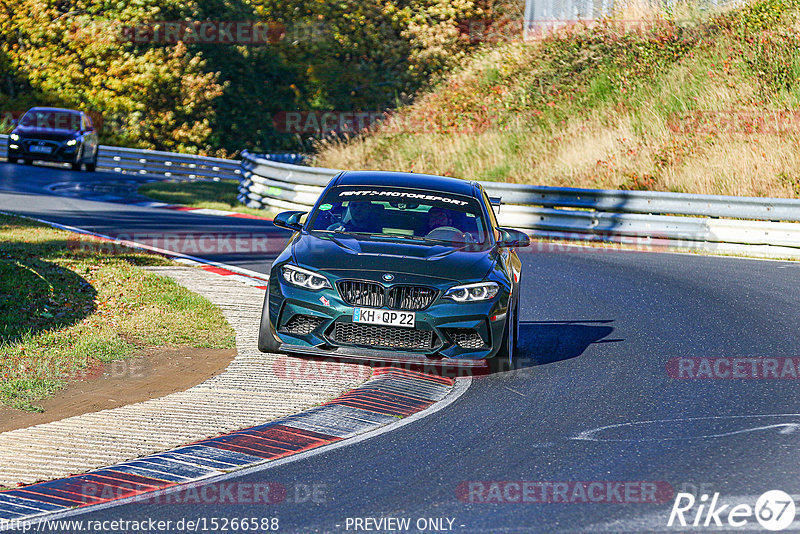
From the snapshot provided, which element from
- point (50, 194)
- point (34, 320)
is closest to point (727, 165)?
point (50, 194)

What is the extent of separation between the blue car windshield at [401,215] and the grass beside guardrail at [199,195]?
43.7 ft

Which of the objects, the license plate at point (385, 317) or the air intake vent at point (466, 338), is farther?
the air intake vent at point (466, 338)

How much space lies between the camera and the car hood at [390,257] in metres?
8.91

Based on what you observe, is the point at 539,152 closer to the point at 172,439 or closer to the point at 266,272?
the point at 266,272

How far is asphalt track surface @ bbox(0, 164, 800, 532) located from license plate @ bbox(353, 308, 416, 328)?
0.75 m

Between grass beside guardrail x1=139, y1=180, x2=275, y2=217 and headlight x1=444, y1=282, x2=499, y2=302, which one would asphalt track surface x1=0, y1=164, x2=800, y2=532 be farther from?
grass beside guardrail x1=139, y1=180, x2=275, y2=217

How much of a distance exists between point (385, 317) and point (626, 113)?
20834 mm

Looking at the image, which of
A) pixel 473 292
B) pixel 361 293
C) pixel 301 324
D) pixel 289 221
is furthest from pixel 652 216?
pixel 301 324

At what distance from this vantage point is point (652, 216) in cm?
1956

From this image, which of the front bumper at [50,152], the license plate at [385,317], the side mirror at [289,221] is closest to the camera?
the license plate at [385,317]

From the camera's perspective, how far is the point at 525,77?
32.2 m

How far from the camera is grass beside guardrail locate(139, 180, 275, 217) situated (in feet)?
81.1

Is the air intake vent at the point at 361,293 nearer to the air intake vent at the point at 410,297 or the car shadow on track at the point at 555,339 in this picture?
the air intake vent at the point at 410,297

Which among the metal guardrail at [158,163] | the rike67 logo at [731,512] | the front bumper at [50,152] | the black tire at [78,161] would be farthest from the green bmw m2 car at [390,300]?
the metal guardrail at [158,163]
